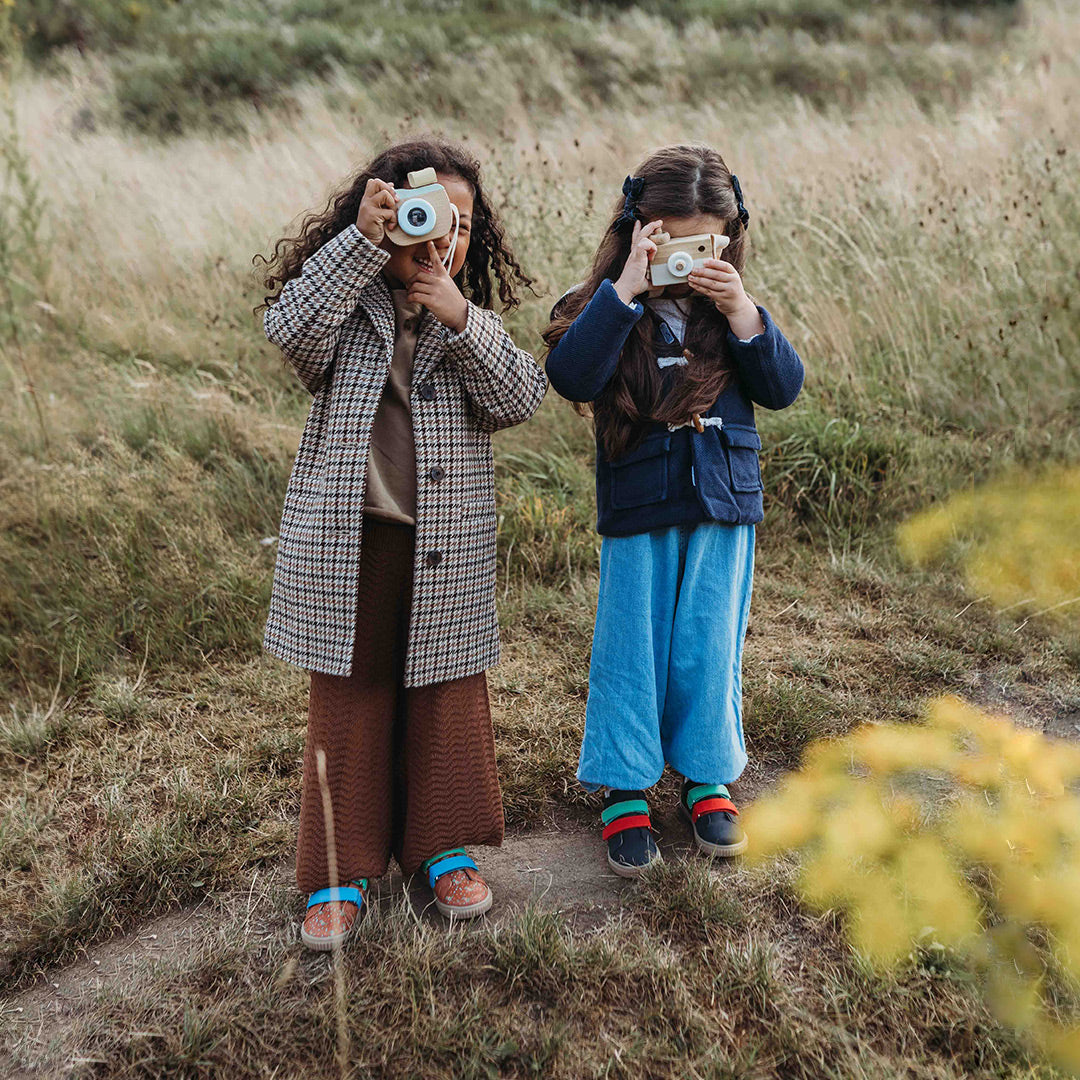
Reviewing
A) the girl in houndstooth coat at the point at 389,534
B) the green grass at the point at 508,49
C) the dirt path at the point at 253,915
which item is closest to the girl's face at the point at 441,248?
the girl in houndstooth coat at the point at 389,534

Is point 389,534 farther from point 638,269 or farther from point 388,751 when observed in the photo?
point 638,269

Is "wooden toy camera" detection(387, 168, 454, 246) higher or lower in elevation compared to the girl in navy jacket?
higher

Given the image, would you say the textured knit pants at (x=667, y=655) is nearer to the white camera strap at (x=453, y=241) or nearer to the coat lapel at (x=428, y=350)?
the coat lapel at (x=428, y=350)

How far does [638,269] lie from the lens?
1.96m

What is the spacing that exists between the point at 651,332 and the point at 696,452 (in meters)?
0.28

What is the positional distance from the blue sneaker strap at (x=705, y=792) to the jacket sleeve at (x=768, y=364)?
917 mm

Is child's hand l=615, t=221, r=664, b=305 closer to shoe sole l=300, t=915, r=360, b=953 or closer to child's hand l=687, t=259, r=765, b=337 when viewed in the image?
child's hand l=687, t=259, r=765, b=337

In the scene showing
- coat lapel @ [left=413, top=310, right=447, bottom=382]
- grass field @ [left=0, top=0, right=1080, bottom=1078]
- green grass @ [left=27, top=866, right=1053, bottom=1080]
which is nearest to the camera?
green grass @ [left=27, top=866, right=1053, bottom=1080]

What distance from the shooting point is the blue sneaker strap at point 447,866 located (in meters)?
2.09

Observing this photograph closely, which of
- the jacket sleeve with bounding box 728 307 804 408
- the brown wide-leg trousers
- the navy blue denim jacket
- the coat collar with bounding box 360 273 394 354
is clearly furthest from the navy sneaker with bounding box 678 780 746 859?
the coat collar with bounding box 360 273 394 354

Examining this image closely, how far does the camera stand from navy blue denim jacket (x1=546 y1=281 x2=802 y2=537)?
2.00 m

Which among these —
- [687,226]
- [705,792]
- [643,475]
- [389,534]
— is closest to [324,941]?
[389,534]

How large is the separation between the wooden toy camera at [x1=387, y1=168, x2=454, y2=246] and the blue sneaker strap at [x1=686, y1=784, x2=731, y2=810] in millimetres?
1402

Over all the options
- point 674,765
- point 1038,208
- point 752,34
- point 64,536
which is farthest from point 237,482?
point 752,34
